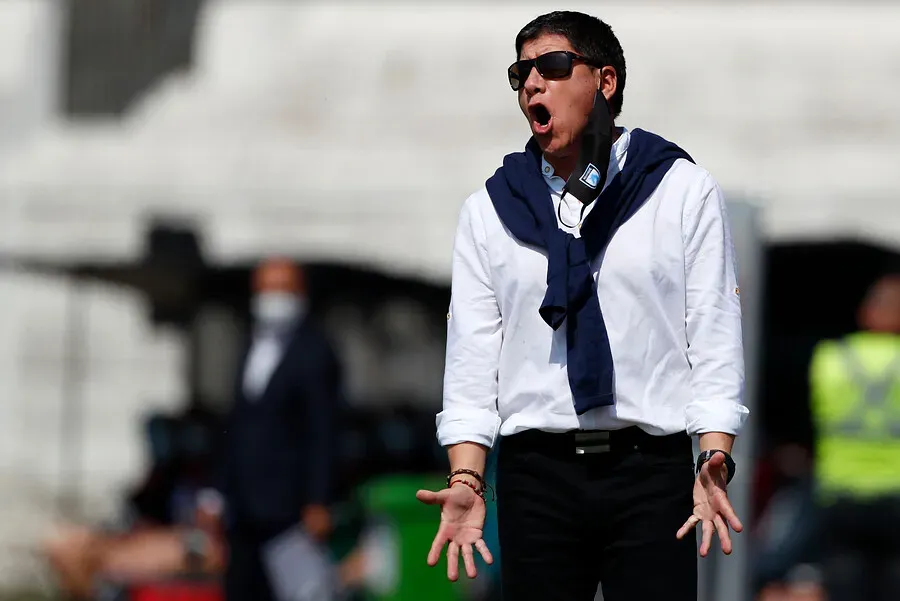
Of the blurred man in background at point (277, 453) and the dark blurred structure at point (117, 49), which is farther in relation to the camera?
the dark blurred structure at point (117, 49)

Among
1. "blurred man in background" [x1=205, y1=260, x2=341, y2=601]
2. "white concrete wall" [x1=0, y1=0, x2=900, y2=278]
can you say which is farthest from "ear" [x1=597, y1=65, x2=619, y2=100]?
"white concrete wall" [x1=0, y1=0, x2=900, y2=278]

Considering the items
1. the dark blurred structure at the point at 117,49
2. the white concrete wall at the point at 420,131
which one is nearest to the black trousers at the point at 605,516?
the white concrete wall at the point at 420,131

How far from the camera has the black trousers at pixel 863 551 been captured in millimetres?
6969

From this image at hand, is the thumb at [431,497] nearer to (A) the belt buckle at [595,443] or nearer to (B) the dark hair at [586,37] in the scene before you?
(A) the belt buckle at [595,443]

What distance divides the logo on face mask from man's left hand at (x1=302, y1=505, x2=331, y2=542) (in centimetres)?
417

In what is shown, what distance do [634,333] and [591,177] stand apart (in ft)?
1.02

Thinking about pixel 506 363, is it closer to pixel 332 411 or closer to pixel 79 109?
pixel 332 411

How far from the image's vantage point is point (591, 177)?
10.6 ft

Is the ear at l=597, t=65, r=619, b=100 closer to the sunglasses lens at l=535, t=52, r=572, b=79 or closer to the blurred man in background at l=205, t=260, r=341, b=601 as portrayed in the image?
the sunglasses lens at l=535, t=52, r=572, b=79

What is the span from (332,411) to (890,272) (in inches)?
157

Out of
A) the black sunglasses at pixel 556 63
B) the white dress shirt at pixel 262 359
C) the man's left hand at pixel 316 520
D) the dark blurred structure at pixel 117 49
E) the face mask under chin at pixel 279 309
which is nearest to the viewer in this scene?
the black sunglasses at pixel 556 63

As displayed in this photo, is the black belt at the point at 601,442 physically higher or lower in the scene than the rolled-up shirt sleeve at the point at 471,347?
lower

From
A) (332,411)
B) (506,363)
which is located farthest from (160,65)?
(506,363)

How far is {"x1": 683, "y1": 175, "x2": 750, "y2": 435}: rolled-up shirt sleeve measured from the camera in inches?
124
